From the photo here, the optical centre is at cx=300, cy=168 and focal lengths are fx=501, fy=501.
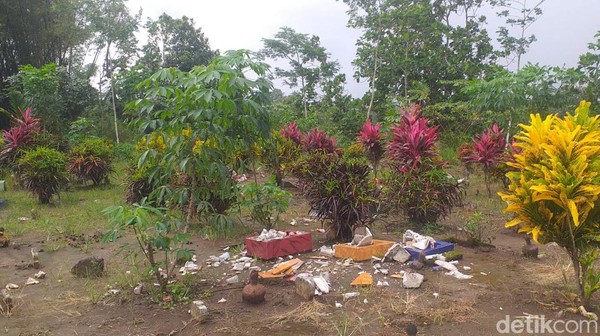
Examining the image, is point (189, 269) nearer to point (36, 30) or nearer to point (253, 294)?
point (253, 294)

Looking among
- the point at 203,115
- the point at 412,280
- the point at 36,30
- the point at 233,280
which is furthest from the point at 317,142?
the point at 36,30

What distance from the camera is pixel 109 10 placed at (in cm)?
1722

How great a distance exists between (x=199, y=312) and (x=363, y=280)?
1.41 m

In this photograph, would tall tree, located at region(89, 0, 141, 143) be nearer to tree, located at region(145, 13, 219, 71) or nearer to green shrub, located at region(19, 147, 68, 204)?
tree, located at region(145, 13, 219, 71)

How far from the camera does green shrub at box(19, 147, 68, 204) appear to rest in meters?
→ 8.81

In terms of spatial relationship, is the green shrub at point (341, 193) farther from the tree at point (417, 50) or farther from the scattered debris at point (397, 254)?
the tree at point (417, 50)

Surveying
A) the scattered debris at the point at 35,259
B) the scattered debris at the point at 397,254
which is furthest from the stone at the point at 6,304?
the scattered debris at the point at 397,254

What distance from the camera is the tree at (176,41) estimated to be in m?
19.3

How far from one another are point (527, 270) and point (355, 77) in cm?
1346

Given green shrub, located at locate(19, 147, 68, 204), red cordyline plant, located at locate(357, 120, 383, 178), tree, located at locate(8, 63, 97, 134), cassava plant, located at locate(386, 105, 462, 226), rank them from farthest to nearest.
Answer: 1. tree, located at locate(8, 63, 97, 134)
2. red cordyline plant, located at locate(357, 120, 383, 178)
3. green shrub, located at locate(19, 147, 68, 204)
4. cassava plant, located at locate(386, 105, 462, 226)

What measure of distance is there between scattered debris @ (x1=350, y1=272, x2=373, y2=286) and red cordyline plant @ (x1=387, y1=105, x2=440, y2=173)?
250 centimetres

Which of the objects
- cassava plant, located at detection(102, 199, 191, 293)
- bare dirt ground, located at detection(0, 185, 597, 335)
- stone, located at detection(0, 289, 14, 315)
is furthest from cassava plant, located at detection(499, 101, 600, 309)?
stone, located at detection(0, 289, 14, 315)

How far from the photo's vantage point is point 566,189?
322 cm

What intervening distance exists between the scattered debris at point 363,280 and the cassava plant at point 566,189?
49.8 inches
